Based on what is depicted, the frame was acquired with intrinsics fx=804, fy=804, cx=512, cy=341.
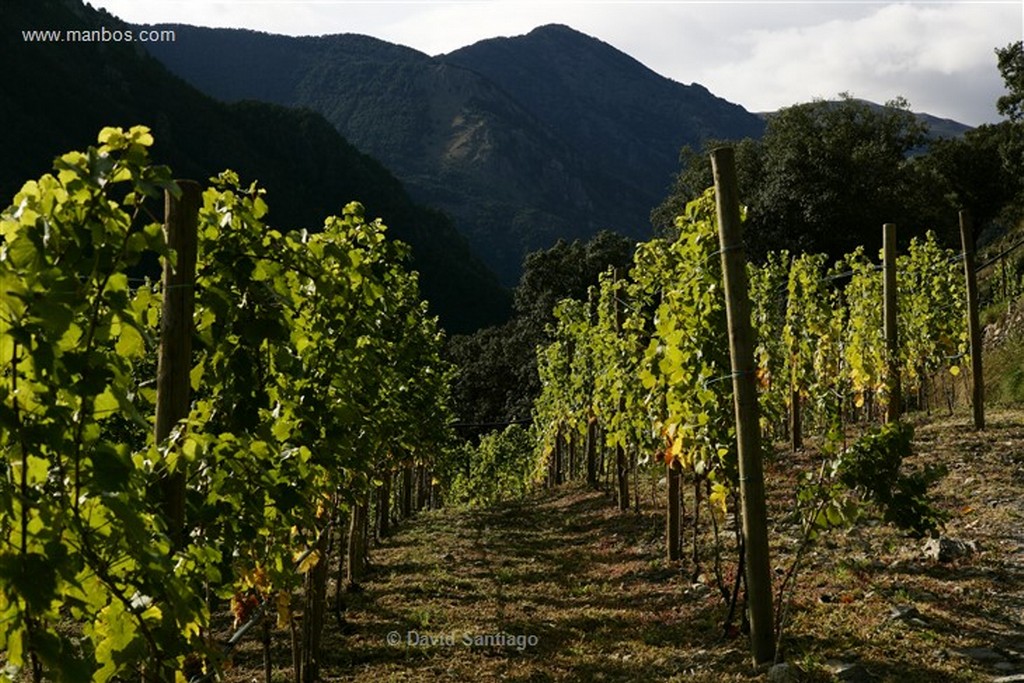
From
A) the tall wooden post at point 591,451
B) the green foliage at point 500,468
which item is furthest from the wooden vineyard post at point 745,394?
the green foliage at point 500,468

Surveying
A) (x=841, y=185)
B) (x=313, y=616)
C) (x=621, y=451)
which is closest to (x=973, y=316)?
(x=621, y=451)

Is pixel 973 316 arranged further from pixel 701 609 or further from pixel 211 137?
pixel 211 137

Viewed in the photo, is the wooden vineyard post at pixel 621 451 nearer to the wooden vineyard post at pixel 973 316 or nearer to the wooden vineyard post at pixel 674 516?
the wooden vineyard post at pixel 674 516

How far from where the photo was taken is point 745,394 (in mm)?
5367

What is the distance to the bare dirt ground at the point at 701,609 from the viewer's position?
581 cm

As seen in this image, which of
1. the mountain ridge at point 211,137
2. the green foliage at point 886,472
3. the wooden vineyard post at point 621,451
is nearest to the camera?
the green foliage at point 886,472

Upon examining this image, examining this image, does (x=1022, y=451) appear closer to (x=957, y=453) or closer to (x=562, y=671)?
(x=957, y=453)

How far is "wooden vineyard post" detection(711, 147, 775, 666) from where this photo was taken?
5352 millimetres

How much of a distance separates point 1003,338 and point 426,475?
64.2ft

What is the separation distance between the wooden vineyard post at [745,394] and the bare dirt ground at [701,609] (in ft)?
2.38

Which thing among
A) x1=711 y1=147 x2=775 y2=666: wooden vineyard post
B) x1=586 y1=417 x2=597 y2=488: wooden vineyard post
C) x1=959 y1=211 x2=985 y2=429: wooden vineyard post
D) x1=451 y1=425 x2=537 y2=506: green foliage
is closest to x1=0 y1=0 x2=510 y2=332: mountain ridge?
x1=451 y1=425 x2=537 y2=506: green foliage

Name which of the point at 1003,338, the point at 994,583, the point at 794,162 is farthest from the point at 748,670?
the point at 794,162

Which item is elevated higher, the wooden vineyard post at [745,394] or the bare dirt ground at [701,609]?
the wooden vineyard post at [745,394]

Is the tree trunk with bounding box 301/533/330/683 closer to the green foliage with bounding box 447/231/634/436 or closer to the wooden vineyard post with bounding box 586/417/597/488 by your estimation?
the wooden vineyard post with bounding box 586/417/597/488
